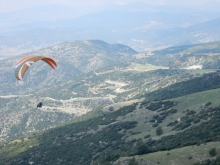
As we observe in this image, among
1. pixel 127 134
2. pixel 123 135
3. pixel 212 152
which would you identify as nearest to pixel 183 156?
pixel 212 152

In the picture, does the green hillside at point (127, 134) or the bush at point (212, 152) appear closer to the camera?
the bush at point (212, 152)

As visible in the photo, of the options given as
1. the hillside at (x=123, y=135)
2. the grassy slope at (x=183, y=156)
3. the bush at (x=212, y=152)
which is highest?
the bush at (x=212, y=152)

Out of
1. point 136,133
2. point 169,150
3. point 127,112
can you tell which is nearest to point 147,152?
point 169,150

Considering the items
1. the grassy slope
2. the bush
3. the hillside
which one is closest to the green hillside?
the hillside

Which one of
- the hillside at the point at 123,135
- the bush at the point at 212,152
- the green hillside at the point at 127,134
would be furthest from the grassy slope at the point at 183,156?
the hillside at the point at 123,135

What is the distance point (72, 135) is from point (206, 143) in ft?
251

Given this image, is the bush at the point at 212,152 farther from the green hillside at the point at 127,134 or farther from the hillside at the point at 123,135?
the hillside at the point at 123,135

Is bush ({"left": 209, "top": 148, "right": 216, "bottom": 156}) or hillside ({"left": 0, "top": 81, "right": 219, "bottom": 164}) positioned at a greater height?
bush ({"left": 209, "top": 148, "right": 216, "bottom": 156})

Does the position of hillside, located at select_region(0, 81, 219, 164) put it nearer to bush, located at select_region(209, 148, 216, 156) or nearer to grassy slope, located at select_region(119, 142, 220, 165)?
grassy slope, located at select_region(119, 142, 220, 165)

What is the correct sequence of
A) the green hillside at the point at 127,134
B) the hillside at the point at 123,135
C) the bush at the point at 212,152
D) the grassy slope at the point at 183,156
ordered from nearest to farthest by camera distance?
1. the bush at the point at 212,152
2. the grassy slope at the point at 183,156
3. the green hillside at the point at 127,134
4. the hillside at the point at 123,135

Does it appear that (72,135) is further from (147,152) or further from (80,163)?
(147,152)

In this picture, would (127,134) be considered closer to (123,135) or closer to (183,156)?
(123,135)

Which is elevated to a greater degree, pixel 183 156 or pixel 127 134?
pixel 183 156

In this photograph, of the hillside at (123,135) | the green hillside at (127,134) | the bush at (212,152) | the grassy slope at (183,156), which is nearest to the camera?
the bush at (212,152)
